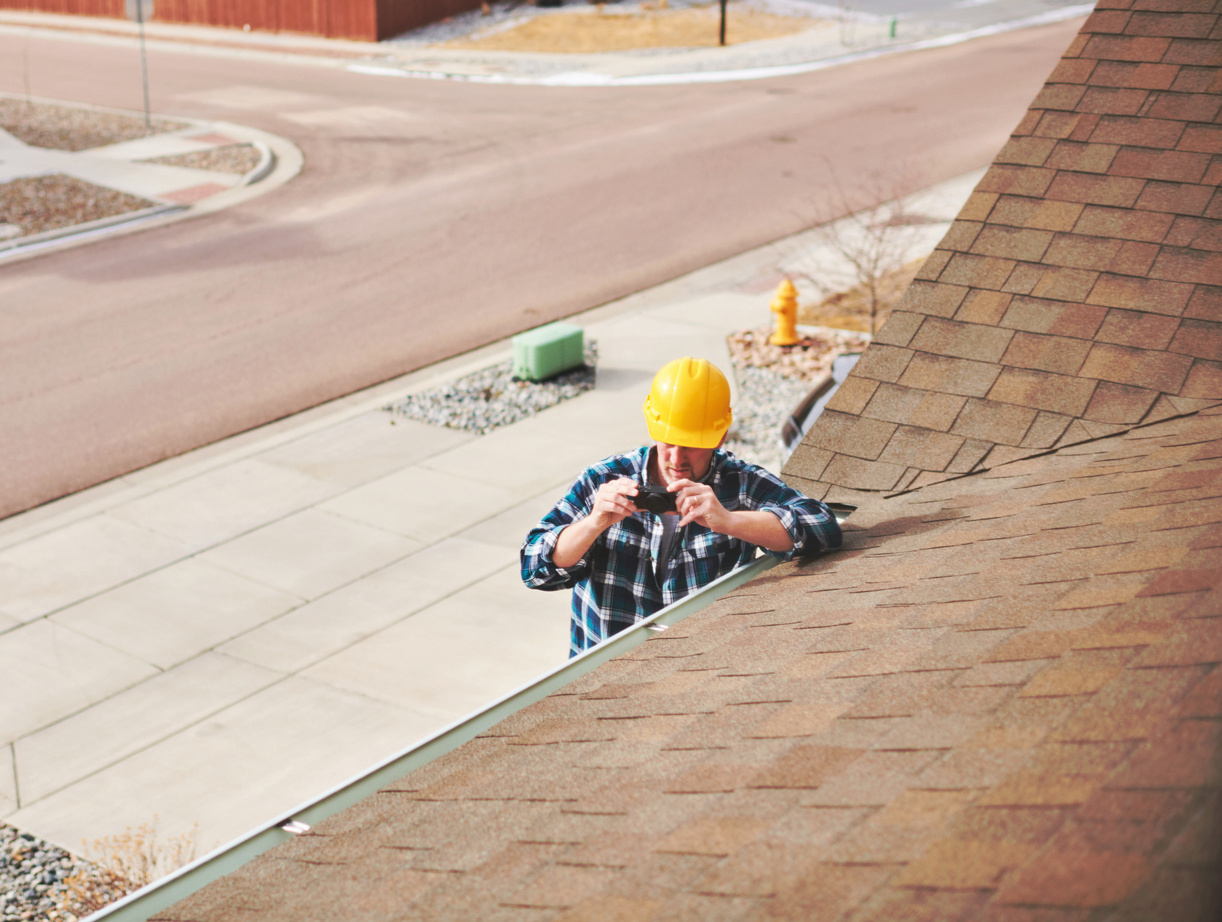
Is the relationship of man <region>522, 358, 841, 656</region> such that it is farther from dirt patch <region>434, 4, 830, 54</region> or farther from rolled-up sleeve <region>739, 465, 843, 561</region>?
dirt patch <region>434, 4, 830, 54</region>

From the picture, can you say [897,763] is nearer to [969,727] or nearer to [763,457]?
[969,727]

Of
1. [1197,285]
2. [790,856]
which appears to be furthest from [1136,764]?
[1197,285]

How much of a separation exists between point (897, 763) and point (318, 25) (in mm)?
39625

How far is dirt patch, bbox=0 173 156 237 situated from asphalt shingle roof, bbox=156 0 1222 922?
56.3 feet

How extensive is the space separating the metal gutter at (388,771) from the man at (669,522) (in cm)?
12

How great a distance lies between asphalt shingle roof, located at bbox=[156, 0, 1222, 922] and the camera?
7.16 ft

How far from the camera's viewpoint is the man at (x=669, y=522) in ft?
13.1

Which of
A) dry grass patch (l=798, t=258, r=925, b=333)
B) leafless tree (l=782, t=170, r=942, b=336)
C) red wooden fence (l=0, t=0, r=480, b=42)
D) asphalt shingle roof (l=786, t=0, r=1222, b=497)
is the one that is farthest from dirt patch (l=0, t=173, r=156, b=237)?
red wooden fence (l=0, t=0, r=480, b=42)

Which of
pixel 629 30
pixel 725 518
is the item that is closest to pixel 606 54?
pixel 629 30

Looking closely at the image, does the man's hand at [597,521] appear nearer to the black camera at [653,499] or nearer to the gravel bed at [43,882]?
the black camera at [653,499]

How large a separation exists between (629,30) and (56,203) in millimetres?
23068

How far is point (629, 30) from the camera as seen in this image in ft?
125

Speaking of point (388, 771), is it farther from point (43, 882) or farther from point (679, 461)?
point (43, 882)

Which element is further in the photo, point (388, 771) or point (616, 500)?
point (616, 500)
